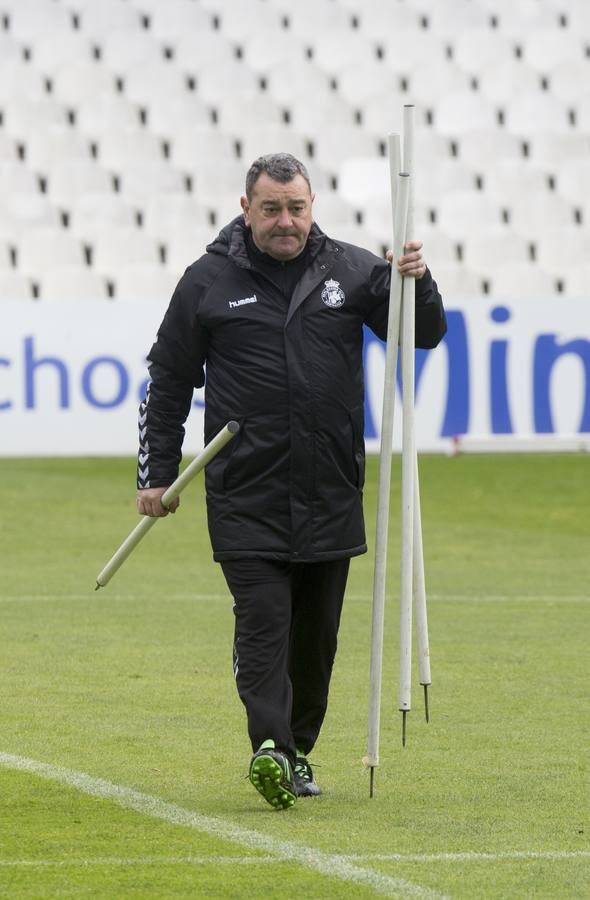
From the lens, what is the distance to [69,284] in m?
21.4

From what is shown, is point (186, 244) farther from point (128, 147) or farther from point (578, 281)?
point (578, 281)

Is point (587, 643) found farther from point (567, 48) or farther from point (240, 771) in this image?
point (567, 48)

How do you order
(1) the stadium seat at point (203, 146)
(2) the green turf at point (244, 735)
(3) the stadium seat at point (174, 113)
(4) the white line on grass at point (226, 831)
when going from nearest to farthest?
(4) the white line on grass at point (226, 831) < (2) the green turf at point (244, 735) < (1) the stadium seat at point (203, 146) < (3) the stadium seat at point (174, 113)

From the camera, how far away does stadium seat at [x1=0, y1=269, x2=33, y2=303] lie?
69.9 feet

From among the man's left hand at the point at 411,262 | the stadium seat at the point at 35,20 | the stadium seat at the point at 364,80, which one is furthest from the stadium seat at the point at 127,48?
the man's left hand at the point at 411,262

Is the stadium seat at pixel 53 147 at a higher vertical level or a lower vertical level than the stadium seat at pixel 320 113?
lower

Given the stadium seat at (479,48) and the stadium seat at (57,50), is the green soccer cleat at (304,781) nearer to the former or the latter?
the stadium seat at (57,50)

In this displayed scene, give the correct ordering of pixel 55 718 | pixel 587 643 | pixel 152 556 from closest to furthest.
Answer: pixel 55 718
pixel 587 643
pixel 152 556

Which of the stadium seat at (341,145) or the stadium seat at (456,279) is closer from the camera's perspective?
the stadium seat at (456,279)

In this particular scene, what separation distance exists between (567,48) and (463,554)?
15.0 meters

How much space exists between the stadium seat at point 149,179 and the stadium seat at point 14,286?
2.49 m

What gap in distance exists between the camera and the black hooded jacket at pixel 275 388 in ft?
17.8

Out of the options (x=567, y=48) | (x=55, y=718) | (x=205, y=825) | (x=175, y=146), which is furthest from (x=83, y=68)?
(x=205, y=825)

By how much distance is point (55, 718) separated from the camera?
694 centimetres
